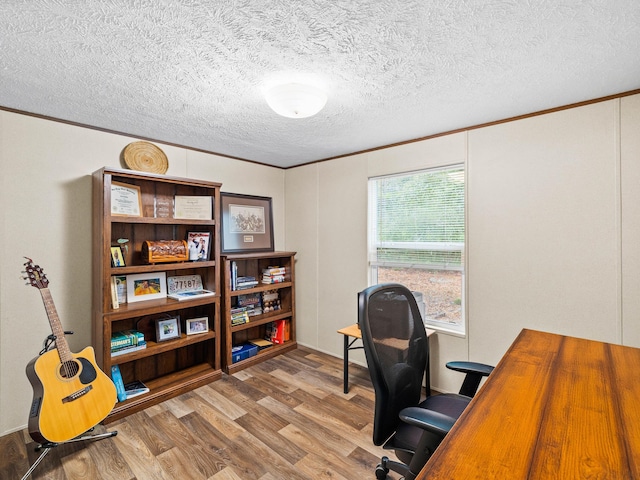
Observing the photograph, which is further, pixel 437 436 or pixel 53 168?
pixel 53 168

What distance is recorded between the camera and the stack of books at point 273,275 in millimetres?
3650

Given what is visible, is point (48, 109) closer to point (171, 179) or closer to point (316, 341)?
point (171, 179)

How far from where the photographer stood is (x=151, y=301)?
2.69 meters

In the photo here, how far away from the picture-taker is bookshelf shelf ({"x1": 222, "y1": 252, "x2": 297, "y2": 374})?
3.12m

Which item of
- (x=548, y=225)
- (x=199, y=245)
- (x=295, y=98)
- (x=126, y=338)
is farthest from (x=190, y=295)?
(x=548, y=225)

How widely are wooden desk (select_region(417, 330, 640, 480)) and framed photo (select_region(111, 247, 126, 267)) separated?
2593mm

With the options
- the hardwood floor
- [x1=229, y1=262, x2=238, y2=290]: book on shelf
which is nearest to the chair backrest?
the hardwood floor

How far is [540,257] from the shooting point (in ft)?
7.34

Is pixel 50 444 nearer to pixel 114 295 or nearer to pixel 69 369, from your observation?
pixel 69 369

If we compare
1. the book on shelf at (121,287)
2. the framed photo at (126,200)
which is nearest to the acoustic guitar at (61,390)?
the book on shelf at (121,287)

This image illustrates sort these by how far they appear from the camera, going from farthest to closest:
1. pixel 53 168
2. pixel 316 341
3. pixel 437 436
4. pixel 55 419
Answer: pixel 316 341, pixel 53 168, pixel 55 419, pixel 437 436

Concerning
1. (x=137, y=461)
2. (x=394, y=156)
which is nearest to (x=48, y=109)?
(x=137, y=461)

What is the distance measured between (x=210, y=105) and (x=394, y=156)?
1772 mm

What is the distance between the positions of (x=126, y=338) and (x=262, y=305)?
59.9 inches
